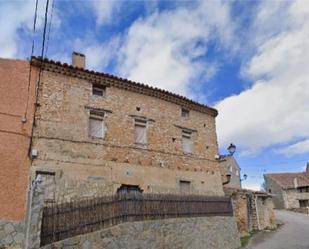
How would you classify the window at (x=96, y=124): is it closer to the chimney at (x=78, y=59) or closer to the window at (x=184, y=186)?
the chimney at (x=78, y=59)

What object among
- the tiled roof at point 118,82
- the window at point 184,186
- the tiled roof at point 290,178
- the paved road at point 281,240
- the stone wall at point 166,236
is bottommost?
the paved road at point 281,240

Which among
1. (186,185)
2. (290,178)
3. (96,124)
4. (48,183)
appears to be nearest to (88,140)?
(96,124)

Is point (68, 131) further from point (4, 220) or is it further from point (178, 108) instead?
point (178, 108)

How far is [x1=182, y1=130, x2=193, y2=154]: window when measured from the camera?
19.0 m

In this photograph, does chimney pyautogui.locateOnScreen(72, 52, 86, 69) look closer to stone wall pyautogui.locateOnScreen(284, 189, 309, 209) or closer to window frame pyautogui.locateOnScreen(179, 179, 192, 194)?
window frame pyautogui.locateOnScreen(179, 179, 192, 194)

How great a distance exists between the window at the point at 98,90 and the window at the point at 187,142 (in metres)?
5.36

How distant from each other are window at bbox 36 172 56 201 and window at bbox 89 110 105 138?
280 cm

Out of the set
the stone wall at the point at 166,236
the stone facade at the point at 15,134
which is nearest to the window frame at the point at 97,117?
the stone facade at the point at 15,134

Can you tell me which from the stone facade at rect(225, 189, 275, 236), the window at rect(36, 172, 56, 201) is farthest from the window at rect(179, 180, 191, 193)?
the window at rect(36, 172, 56, 201)

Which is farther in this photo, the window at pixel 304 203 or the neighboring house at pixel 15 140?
the window at pixel 304 203

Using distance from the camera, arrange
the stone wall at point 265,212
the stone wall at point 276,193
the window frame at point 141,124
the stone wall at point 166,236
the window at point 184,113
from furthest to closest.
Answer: the stone wall at point 276,193 → the stone wall at point 265,212 → the window at point 184,113 → the window frame at point 141,124 → the stone wall at point 166,236

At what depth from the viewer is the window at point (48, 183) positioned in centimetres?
1348

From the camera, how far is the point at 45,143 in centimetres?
1405

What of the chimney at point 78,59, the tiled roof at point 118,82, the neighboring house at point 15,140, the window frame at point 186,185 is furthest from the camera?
the window frame at point 186,185
